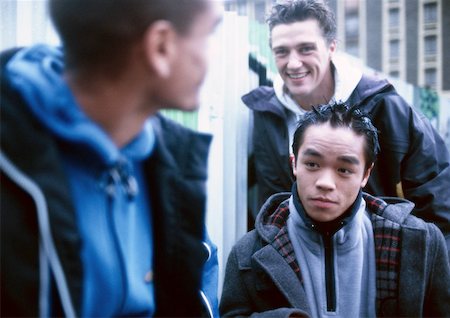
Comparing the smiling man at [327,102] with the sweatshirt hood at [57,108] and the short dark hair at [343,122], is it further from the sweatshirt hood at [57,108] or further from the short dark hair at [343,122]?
the sweatshirt hood at [57,108]

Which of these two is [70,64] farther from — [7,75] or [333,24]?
[333,24]

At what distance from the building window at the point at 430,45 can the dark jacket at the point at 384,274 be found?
4214cm

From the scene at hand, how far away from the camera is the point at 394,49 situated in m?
42.5

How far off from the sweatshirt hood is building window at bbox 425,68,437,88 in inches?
1705

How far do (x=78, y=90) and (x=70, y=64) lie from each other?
53 millimetres

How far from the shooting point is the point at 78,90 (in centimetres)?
106

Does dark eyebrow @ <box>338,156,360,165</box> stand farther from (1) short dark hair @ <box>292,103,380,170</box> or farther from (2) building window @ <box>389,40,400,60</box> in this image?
(2) building window @ <box>389,40,400,60</box>

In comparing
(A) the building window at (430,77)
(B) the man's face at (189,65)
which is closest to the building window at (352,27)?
(A) the building window at (430,77)

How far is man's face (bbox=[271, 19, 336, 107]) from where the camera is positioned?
295cm

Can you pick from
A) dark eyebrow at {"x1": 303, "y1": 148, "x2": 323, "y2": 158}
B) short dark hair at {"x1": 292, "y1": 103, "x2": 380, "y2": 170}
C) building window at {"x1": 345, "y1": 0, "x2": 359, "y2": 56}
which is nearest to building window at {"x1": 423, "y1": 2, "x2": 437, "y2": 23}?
building window at {"x1": 345, "y1": 0, "x2": 359, "y2": 56}

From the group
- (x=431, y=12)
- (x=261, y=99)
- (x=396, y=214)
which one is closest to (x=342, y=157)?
(x=396, y=214)

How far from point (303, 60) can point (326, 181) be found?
1.07 metres

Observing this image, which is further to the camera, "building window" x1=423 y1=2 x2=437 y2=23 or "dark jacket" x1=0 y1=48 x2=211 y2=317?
"building window" x1=423 y1=2 x2=437 y2=23

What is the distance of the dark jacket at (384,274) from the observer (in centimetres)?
206
